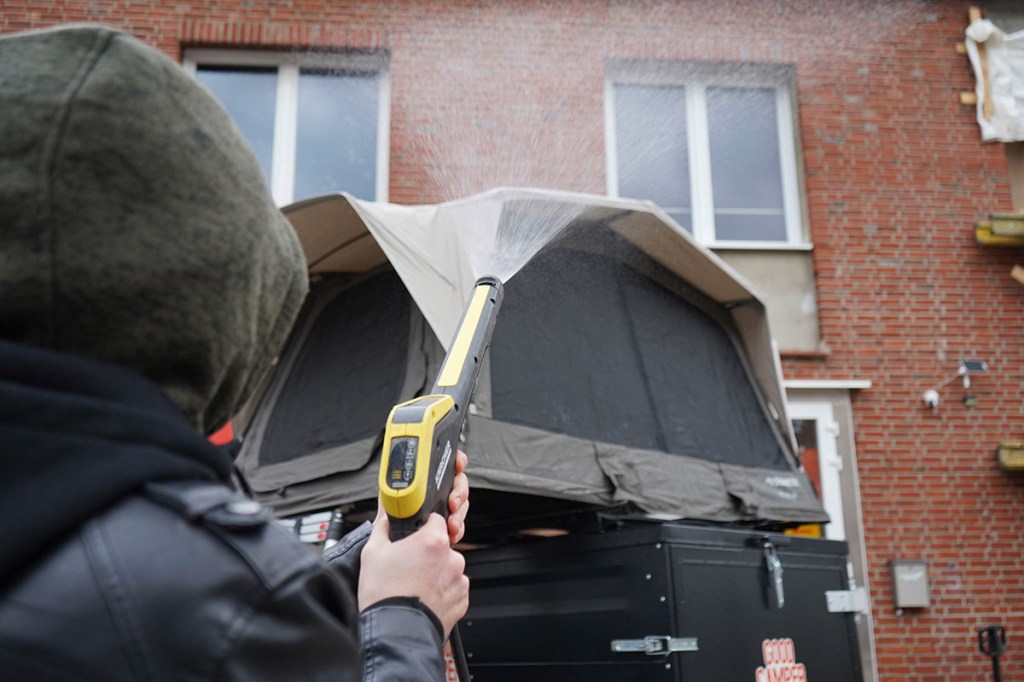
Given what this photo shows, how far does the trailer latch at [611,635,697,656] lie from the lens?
3.18 m

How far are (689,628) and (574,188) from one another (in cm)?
492

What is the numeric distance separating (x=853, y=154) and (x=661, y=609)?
5.73 metres

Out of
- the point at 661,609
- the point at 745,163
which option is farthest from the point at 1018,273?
the point at 661,609

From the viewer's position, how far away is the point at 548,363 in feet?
13.4

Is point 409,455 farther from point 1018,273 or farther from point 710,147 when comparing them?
point 1018,273

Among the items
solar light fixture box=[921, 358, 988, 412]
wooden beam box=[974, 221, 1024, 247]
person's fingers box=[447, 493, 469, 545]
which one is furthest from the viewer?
wooden beam box=[974, 221, 1024, 247]

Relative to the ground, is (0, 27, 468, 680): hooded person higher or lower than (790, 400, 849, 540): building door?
lower

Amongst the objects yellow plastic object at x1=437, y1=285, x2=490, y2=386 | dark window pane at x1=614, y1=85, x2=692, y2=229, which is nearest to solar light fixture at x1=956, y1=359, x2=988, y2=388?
dark window pane at x1=614, y1=85, x2=692, y2=229

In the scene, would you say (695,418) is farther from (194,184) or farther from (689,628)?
(194,184)

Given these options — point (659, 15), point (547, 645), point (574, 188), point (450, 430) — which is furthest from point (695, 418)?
point (659, 15)

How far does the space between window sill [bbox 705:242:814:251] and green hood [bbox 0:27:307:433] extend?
7038 millimetres

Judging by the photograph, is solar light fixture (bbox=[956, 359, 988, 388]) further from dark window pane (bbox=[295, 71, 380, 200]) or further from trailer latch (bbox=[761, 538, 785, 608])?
dark window pane (bbox=[295, 71, 380, 200])

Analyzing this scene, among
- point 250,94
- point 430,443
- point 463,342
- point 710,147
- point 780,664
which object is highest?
point 250,94

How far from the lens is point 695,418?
14.8 ft
